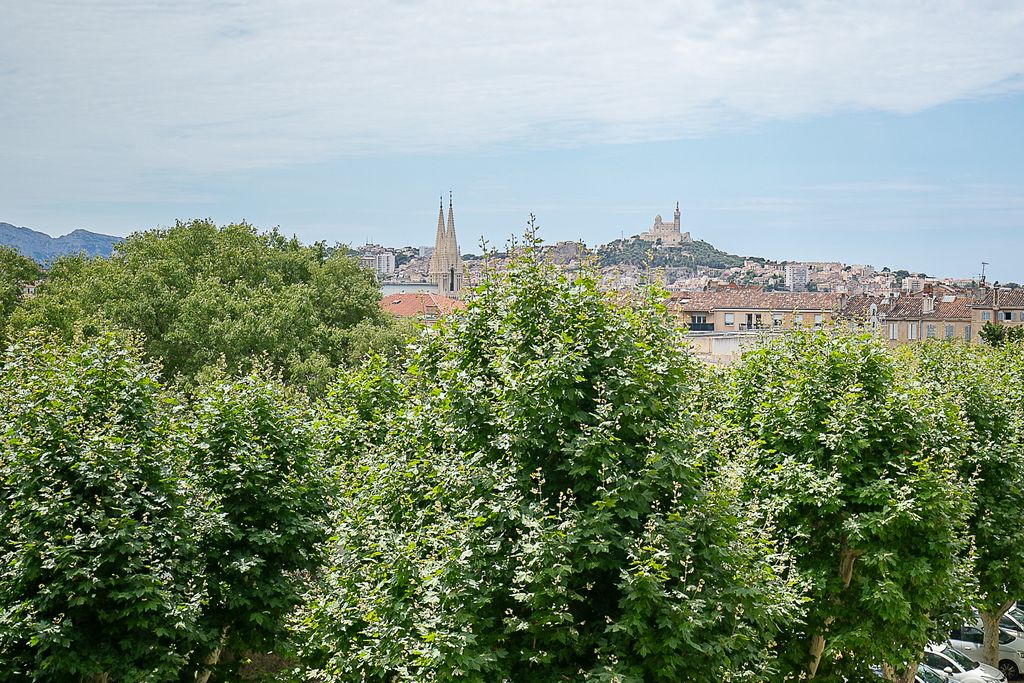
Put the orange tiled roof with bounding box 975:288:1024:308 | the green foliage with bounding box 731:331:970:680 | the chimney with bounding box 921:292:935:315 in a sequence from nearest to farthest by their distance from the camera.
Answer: the green foliage with bounding box 731:331:970:680 → the orange tiled roof with bounding box 975:288:1024:308 → the chimney with bounding box 921:292:935:315

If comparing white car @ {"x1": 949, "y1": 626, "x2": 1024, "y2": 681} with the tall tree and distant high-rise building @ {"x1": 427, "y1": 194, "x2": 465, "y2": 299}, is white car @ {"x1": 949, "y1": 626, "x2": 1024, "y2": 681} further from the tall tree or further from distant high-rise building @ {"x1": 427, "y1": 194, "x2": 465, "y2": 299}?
distant high-rise building @ {"x1": 427, "y1": 194, "x2": 465, "y2": 299}

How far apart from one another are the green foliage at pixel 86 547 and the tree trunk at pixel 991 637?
82.5 feet

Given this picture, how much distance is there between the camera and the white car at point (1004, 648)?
33.7m

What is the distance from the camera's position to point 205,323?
41.8 meters

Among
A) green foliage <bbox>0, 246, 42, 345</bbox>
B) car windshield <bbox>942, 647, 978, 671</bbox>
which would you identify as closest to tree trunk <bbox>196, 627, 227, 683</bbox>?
car windshield <bbox>942, 647, 978, 671</bbox>

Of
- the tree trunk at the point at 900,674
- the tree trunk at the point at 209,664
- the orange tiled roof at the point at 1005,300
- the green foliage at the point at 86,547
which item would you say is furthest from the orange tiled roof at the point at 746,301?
the green foliage at the point at 86,547

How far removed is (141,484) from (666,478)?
8.16m

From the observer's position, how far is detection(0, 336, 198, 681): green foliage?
14.4 m

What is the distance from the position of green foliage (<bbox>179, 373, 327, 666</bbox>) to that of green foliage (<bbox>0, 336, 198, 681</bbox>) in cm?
79

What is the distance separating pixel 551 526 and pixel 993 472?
1711cm

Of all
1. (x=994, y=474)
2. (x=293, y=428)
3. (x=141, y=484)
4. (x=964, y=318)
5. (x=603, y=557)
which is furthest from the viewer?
(x=964, y=318)

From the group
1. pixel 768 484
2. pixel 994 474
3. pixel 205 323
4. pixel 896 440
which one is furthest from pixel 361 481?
pixel 205 323

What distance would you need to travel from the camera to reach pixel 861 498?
19.2 metres

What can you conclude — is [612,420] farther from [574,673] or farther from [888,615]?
[888,615]
